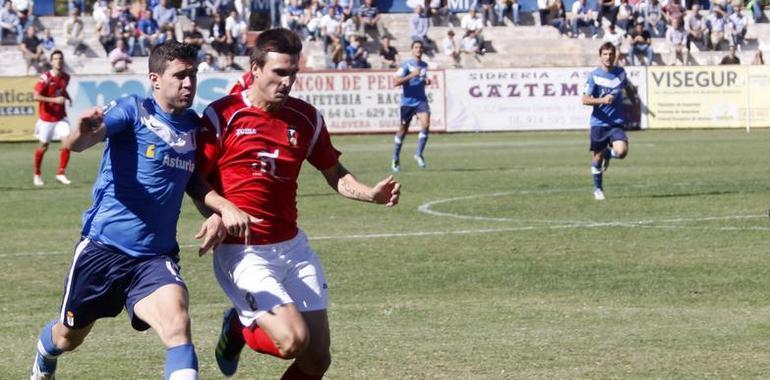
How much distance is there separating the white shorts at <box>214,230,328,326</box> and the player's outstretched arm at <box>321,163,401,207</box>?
52 cm

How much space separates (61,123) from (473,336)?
17.4 metres

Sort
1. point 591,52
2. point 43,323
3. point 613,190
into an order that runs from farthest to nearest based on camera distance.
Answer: point 591,52, point 613,190, point 43,323

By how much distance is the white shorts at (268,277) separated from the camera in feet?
24.6

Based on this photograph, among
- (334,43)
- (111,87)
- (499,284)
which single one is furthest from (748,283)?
(334,43)

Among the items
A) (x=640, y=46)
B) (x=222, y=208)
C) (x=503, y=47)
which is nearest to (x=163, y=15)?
→ (x=503, y=47)

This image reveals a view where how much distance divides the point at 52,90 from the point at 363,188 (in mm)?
→ 18438

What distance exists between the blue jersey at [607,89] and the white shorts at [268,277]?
14.0 m

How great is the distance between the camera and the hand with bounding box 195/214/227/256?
280 inches

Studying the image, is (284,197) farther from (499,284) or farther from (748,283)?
(748,283)

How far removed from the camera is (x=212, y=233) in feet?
23.4

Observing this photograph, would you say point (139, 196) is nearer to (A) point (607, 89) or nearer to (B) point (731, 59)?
(A) point (607, 89)

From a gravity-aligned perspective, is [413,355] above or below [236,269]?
below

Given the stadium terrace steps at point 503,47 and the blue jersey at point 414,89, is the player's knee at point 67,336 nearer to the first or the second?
the blue jersey at point 414,89

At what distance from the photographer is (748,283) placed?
12656 mm
